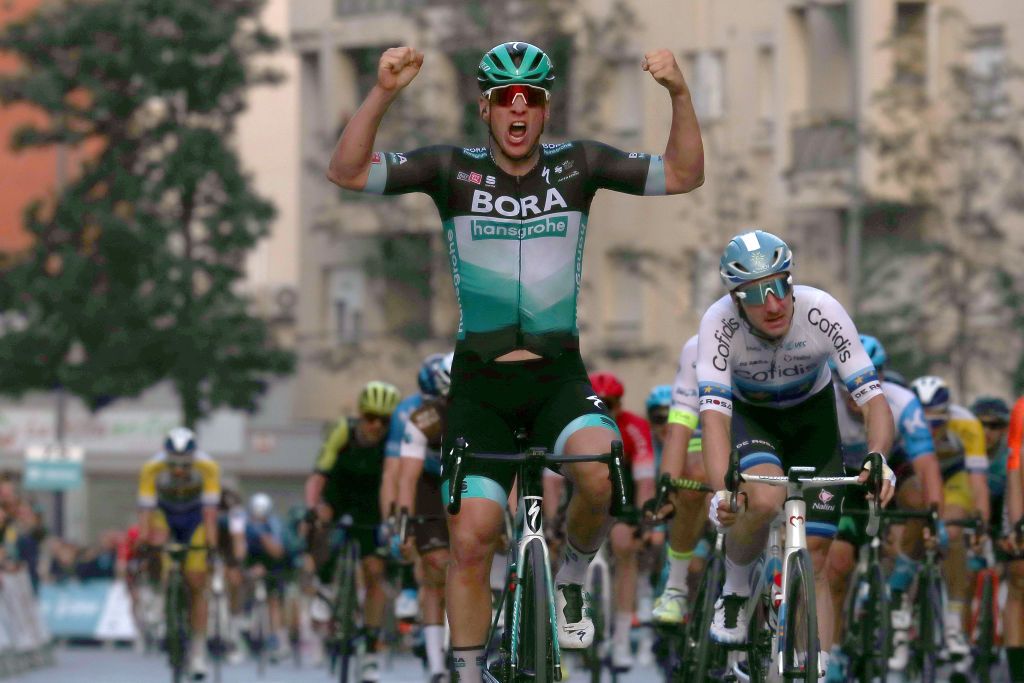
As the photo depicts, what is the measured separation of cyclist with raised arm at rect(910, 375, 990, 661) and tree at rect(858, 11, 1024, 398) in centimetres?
1598

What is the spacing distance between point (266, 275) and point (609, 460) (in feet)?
185

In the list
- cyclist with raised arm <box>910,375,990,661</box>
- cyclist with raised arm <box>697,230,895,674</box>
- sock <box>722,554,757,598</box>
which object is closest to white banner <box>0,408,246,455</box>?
cyclist with raised arm <box>910,375,990,661</box>

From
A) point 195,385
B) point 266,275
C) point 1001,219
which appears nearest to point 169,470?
point 1001,219

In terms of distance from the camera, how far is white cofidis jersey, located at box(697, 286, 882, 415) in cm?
1112

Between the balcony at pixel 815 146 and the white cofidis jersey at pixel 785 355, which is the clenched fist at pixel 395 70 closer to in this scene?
the white cofidis jersey at pixel 785 355

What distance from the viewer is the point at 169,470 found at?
2197cm

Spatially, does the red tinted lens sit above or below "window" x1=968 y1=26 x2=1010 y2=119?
below

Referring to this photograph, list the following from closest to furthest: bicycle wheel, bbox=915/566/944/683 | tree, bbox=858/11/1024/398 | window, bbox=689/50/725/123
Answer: bicycle wheel, bbox=915/566/944/683 → tree, bbox=858/11/1024/398 → window, bbox=689/50/725/123

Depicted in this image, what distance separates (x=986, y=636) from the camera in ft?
50.9

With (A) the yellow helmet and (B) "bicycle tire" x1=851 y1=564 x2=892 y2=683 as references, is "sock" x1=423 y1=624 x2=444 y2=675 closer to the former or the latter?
(A) the yellow helmet

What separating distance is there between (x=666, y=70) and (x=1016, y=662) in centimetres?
611

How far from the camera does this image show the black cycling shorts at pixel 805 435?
459 inches

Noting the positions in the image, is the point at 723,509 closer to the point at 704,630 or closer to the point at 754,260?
the point at 754,260

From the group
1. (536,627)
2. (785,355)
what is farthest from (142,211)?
(536,627)
